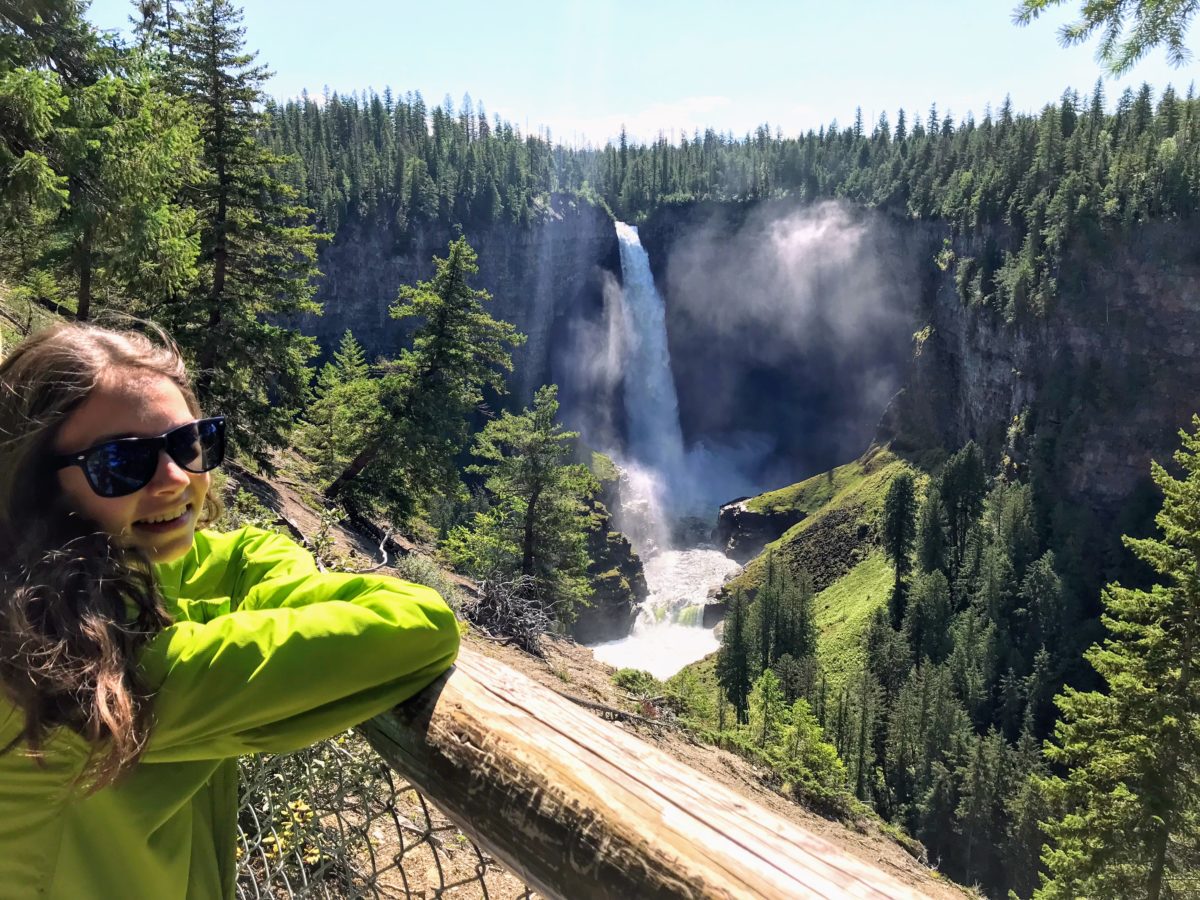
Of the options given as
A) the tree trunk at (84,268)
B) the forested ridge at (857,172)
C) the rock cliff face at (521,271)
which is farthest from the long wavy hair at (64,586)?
the rock cliff face at (521,271)

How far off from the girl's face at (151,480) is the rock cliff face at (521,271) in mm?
84704

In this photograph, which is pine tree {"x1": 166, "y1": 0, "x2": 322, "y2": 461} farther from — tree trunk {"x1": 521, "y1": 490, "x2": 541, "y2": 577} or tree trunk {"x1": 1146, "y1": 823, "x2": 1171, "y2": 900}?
tree trunk {"x1": 1146, "y1": 823, "x2": 1171, "y2": 900}

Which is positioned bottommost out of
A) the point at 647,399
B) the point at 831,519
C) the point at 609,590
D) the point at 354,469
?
the point at 609,590

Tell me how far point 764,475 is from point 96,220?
9347 cm

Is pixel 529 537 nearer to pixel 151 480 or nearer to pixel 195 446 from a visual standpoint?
pixel 195 446

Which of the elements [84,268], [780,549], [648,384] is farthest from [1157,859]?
[648,384]

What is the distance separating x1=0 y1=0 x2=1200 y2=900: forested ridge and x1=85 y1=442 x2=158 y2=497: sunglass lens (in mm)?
2058

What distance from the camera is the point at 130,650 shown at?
58.8 inches

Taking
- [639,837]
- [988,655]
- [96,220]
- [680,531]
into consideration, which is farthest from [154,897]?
[680,531]

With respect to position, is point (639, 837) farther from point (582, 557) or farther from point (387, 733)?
point (582, 557)

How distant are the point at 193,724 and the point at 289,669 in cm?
20

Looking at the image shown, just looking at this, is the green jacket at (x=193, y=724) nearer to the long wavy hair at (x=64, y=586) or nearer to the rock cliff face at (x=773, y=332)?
the long wavy hair at (x=64, y=586)

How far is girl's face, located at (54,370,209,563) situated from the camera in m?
1.66

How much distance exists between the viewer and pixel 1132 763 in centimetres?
1502
